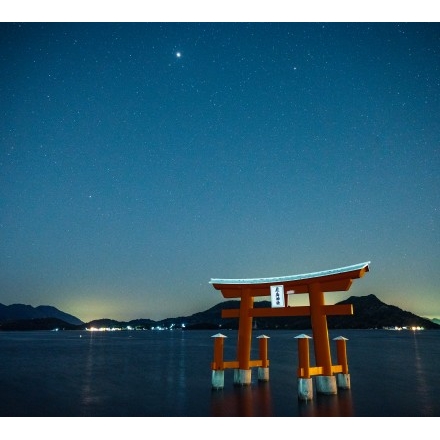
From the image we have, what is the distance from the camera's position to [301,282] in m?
14.2

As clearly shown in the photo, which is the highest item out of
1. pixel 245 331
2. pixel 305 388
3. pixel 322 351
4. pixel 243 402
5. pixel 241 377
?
pixel 245 331

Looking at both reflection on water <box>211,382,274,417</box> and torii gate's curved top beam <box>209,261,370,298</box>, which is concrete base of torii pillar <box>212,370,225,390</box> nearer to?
reflection on water <box>211,382,274,417</box>

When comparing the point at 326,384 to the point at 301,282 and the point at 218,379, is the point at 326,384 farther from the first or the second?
the point at 218,379

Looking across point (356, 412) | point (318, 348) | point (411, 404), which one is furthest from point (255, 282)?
point (411, 404)

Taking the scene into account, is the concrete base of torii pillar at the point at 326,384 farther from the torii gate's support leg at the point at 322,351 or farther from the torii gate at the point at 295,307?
the torii gate at the point at 295,307

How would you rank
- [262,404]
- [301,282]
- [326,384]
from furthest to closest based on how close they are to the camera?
[301,282] < [262,404] < [326,384]

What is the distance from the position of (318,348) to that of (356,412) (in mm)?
2104

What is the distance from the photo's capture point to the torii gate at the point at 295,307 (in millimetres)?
13281

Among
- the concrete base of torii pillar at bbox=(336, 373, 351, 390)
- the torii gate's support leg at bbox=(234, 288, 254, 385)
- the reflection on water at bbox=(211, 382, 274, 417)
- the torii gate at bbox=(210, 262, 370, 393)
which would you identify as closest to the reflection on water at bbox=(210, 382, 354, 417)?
the reflection on water at bbox=(211, 382, 274, 417)

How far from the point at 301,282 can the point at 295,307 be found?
85 cm

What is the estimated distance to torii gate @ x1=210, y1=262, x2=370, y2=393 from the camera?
1328 cm

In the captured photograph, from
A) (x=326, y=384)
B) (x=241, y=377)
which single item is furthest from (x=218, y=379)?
(x=326, y=384)

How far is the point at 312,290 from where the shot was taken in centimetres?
1395
